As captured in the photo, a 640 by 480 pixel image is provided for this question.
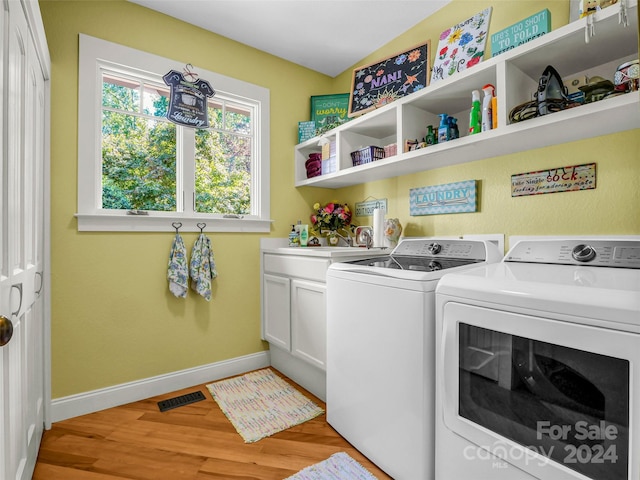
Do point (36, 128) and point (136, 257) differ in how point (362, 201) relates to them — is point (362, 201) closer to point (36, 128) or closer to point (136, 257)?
point (136, 257)

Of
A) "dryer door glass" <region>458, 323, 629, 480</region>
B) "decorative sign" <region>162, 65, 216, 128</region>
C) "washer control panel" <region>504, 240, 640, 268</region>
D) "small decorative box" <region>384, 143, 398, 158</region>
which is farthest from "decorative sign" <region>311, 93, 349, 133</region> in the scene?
"dryer door glass" <region>458, 323, 629, 480</region>

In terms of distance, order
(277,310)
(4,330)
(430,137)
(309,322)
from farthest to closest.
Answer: (277,310) < (309,322) < (430,137) < (4,330)

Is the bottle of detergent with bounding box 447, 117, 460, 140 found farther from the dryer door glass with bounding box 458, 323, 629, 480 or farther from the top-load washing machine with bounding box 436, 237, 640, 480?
the dryer door glass with bounding box 458, 323, 629, 480

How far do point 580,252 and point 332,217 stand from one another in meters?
1.71

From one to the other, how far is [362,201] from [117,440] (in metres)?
2.25

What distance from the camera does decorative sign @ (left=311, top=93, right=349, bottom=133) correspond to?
9.13 feet

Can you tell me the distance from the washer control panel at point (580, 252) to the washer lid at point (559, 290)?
8 cm

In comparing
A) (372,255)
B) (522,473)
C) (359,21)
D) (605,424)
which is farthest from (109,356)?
(359,21)

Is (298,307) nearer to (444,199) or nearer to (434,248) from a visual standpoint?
(434,248)

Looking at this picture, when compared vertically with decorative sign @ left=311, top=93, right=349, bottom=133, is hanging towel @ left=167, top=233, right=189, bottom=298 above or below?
below

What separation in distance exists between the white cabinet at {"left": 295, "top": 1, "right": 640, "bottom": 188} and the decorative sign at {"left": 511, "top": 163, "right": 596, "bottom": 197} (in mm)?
144

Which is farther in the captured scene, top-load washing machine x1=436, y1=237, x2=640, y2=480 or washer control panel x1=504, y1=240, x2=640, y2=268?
washer control panel x1=504, y1=240, x2=640, y2=268

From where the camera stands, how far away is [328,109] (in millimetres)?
2840

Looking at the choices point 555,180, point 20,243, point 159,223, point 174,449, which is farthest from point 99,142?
point 555,180
